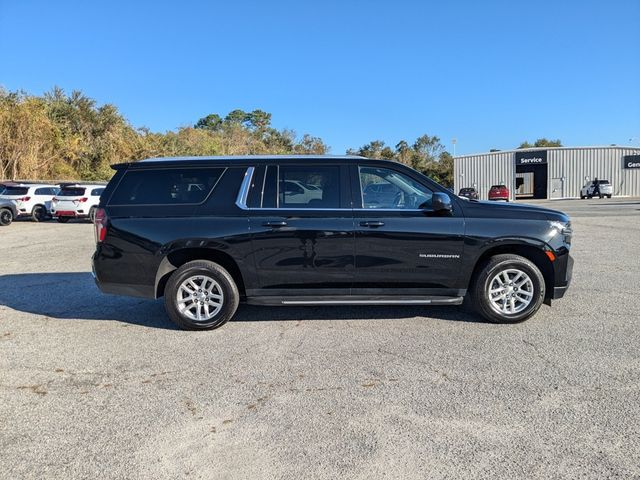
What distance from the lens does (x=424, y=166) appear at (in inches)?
2894

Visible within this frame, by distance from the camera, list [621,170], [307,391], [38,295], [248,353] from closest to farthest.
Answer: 1. [307,391]
2. [248,353]
3. [38,295]
4. [621,170]

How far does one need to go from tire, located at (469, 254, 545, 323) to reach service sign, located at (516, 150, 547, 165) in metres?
53.3

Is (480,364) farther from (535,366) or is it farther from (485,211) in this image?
(485,211)

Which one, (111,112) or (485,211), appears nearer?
(485,211)

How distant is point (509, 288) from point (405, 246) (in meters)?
1.27

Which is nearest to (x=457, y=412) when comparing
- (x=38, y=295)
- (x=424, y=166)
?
(x=38, y=295)

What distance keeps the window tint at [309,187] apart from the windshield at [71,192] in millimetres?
18709

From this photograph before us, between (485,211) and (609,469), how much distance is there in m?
3.15

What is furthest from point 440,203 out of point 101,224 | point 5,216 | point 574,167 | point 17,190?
point 574,167

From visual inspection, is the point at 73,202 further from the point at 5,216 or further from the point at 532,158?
the point at 532,158

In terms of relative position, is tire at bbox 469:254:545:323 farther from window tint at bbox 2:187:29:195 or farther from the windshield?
window tint at bbox 2:187:29:195

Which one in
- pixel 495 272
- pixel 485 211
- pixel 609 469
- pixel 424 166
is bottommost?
pixel 609 469

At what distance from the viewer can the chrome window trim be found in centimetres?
550

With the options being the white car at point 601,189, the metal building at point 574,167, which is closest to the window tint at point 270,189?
the white car at point 601,189
